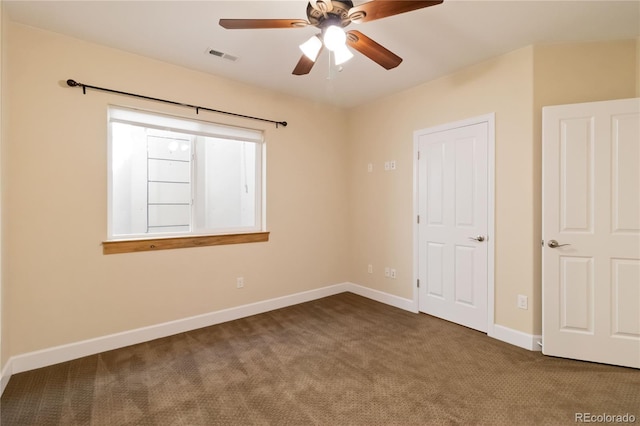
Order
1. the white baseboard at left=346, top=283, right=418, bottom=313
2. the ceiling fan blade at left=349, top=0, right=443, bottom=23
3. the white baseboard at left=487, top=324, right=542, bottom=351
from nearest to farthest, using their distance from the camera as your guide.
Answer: the ceiling fan blade at left=349, top=0, right=443, bottom=23
the white baseboard at left=487, top=324, right=542, bottom=351
the white baseboard at left=346, top=283, right=418, bottom=313

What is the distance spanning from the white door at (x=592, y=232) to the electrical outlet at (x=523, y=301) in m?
0.16

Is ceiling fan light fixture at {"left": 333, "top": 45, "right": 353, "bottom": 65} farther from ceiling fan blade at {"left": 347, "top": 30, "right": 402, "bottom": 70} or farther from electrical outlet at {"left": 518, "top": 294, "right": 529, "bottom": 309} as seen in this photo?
electrical outlet at {"left": 518, "top": 294, "right": 529, "bottom": 309}

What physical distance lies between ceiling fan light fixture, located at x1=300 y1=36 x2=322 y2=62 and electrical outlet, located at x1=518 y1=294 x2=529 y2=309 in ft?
8.98

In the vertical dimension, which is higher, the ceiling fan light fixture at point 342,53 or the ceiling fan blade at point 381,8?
the ceiling fan blade at point 381,8

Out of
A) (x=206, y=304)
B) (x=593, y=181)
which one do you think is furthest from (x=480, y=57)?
(x=206, y=304)

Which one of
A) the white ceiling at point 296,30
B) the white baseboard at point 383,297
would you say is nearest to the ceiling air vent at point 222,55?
the white ceiling at point 296,30

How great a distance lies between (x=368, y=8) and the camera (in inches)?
66.1

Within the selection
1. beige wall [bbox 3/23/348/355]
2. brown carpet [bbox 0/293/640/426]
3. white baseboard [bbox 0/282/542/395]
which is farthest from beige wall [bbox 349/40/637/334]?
beige wall [bbox 3/23/348/355]

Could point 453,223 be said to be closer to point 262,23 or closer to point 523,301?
point 523,301

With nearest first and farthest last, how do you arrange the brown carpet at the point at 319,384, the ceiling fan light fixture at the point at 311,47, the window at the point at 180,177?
the brown carpet at the point at 319,384 → the ceiling fan light fixture at the point at 311,47 → the window at the point at 180,177

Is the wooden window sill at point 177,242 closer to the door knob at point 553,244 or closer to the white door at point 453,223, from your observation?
the white door at point 453,223

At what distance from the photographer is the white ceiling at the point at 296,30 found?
215cm

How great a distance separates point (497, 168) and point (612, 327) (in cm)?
157

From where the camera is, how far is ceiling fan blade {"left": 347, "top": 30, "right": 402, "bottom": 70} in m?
1.92
